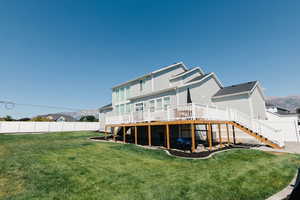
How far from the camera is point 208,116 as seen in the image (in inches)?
408

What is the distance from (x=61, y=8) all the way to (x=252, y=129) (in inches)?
774

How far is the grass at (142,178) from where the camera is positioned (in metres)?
4.24

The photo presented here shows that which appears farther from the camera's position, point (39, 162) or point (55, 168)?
point (39, 162)

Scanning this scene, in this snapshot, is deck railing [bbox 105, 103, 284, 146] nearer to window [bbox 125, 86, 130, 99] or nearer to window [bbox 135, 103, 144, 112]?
window [bbox 135, 103, 144, 112]

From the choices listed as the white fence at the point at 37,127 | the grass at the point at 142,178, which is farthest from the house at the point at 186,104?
the white fence at the point at 37,127

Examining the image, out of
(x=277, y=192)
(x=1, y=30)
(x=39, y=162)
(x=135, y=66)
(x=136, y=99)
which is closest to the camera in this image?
(x=277, y=192)

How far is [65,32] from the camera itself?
650 inches

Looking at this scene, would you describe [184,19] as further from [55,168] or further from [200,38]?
[55,168]

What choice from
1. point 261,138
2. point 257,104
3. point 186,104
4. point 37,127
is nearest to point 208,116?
point 186,104

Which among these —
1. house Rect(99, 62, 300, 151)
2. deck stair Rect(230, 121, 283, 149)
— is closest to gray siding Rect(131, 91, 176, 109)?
house Rect(99, 62, 300, 151)

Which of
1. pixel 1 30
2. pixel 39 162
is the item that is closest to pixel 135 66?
Result: pixel 1 30

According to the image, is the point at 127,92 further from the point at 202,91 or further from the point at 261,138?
the point at 261,138

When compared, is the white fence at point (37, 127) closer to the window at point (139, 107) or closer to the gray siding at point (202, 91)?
the window at point (139, 107)

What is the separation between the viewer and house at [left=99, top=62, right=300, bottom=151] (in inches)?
423
